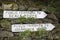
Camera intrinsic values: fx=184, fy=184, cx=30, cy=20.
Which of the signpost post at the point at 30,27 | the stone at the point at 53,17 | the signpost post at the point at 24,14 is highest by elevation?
the signpost post at the point at 24,14

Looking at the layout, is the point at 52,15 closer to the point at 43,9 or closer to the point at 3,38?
the point at 43,9

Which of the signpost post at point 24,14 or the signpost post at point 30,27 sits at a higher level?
the signpost post at point 24,14

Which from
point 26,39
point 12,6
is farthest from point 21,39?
point 12,6

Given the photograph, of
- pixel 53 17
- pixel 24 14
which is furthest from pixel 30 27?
pixel 53 17

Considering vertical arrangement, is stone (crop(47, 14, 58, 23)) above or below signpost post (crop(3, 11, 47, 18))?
below

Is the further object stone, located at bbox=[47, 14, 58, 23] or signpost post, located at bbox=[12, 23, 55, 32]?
stone, located at bbox=[47, 14, 58, 23]

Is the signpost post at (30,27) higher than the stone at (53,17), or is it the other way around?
the stone at (53,17)

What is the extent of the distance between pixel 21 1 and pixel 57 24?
64 cm

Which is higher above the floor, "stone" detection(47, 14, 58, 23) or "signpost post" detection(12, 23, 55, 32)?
"stone" detection(47, 14, 58, 23)

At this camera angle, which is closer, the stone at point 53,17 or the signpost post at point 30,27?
the signpost post at point 30,27

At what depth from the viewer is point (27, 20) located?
2600mm

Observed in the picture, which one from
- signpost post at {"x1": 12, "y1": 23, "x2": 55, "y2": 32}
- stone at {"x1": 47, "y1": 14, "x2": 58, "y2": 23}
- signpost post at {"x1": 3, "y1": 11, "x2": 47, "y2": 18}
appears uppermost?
signpost post at {"x1": 3, "y1": 11, "x2": 47, "y2": 18}

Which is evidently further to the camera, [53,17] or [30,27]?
[53,17]

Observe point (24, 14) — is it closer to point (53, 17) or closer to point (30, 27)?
point (30, 27)
